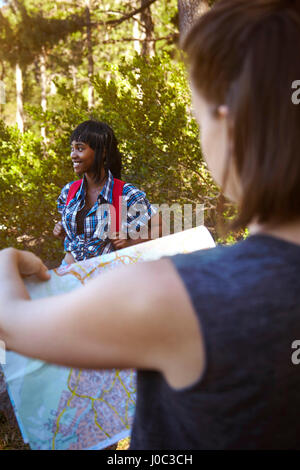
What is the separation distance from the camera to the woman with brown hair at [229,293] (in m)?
0.67

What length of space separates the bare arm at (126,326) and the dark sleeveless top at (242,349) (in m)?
0.02

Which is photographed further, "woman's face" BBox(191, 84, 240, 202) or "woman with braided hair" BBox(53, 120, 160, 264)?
"woman with braided hair" BBox(53, 120, 160, 264)

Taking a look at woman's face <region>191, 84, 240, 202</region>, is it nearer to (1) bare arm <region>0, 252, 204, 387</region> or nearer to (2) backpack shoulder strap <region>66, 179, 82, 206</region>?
(1) bare arm <region>0, 252, 204, 387</region>

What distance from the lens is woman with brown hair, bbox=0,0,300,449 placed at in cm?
67

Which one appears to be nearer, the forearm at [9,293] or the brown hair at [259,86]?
the brown hair at [259,86]

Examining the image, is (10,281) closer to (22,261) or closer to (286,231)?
(22,261)

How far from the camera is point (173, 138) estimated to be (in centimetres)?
548

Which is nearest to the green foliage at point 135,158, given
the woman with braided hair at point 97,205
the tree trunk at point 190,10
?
the tree trunk at point 190,10

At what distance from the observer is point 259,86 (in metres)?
0.67

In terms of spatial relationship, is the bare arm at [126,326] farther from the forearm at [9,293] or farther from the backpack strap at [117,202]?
the backpack strap at [117,202]

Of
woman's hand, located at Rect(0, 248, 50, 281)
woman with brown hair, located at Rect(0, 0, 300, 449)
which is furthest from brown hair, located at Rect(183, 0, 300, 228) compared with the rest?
woman's hand, located at Rect(0, 248, 50, 281)

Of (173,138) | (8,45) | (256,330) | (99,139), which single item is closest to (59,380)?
(256,330)

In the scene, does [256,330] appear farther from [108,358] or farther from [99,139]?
[99,139]

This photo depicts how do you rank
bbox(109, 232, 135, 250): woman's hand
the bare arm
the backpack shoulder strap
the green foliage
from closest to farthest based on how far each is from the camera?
1. the bare arm
2. bbox(109, 232, 135, 250): woman's hand
3. the backpack shoulder strap
4. the green foliage
